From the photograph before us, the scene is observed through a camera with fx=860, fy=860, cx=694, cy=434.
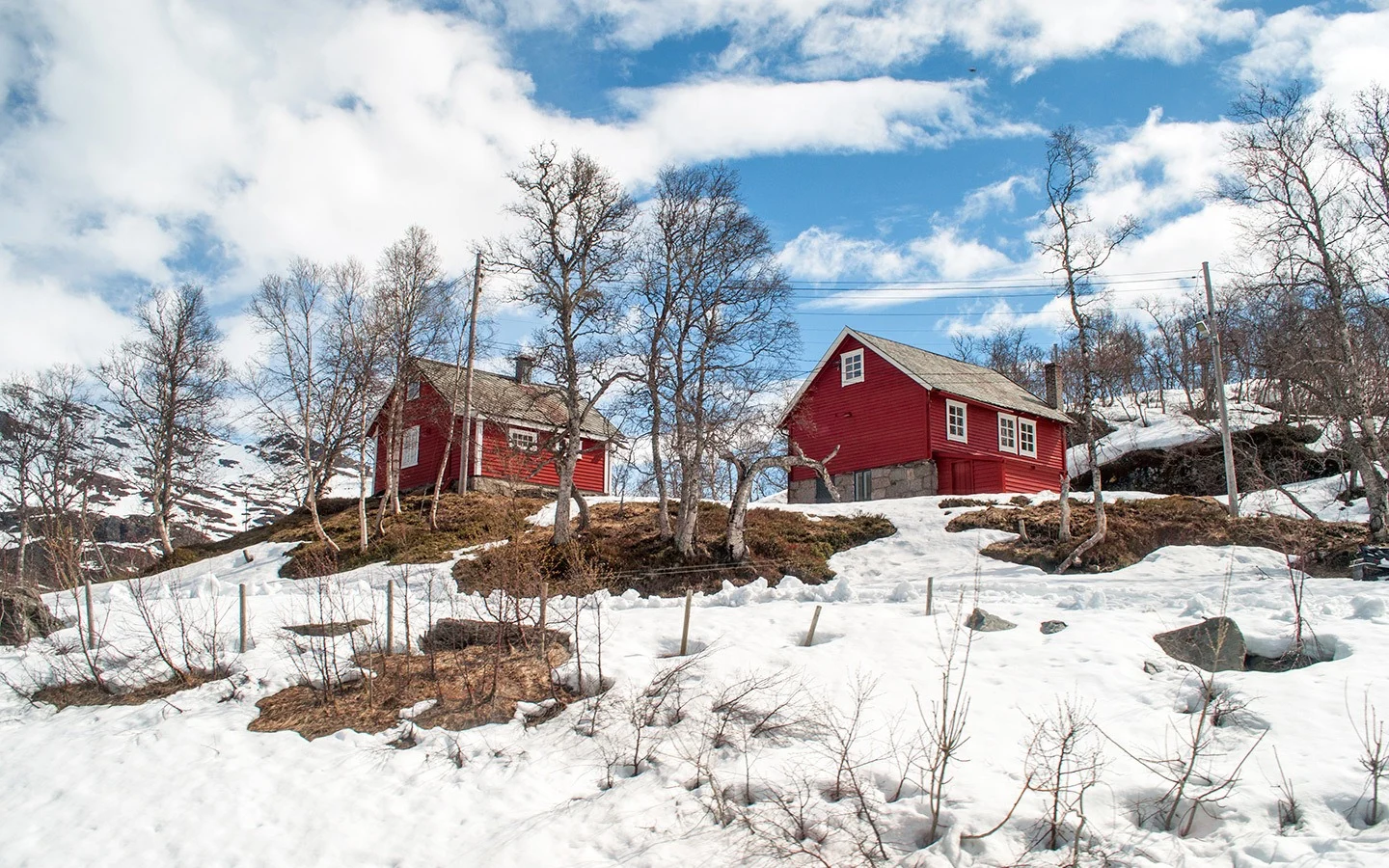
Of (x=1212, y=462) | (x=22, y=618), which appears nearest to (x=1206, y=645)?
(x=22, y=618)

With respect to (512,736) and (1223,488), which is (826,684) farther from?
(1223,488)

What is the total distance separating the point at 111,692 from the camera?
36.3 feet

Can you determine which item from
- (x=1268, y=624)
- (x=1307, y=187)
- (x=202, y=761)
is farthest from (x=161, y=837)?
(x=1307, y=187)

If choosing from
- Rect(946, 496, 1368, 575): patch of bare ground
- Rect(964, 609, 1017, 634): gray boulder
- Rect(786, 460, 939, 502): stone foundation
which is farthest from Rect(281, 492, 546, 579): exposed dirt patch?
Rect(964, 609, 1017, 634): gray boulder

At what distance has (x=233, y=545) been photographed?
2803 centimetres

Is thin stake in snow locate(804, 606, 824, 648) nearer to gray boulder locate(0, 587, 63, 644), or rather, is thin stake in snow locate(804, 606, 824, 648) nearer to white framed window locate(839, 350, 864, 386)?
gray boulder locate(0, 587, 63, 644)

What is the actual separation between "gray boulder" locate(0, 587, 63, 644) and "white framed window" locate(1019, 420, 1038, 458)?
30.9 meters

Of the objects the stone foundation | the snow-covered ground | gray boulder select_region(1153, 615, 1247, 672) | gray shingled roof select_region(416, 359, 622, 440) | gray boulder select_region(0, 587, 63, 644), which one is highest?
gray shingled roof select_region(416, 359, 622, 440)

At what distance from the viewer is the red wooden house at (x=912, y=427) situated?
102 feet

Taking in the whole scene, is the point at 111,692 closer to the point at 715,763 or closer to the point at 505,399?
the point at 715,763

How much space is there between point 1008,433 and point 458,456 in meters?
21.1

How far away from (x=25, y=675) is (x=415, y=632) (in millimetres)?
5029

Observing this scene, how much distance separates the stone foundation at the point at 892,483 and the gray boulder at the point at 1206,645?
732 inches

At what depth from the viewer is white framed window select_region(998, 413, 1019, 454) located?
33250 millimetres
